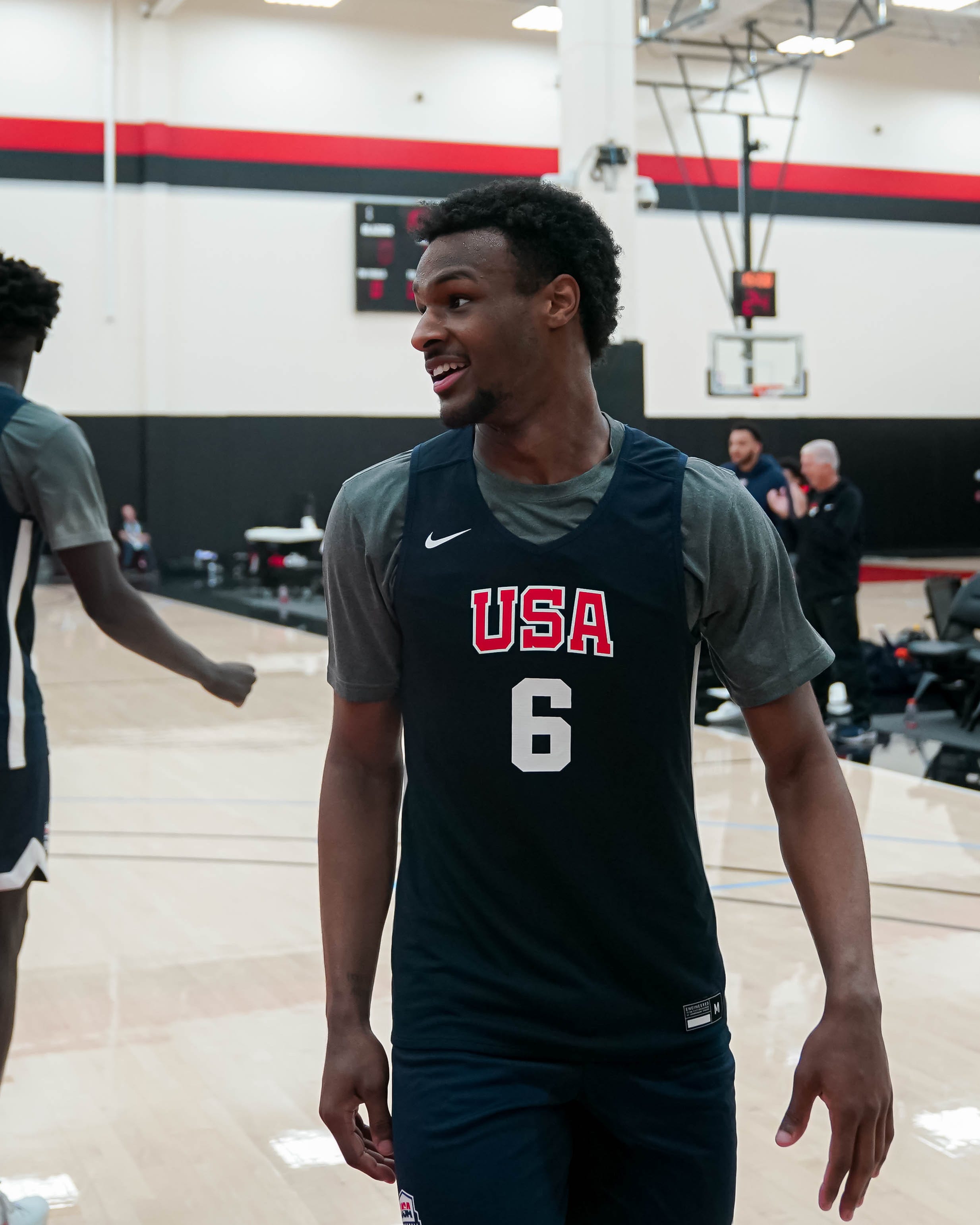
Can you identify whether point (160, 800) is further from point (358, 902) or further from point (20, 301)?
point (358, 902)

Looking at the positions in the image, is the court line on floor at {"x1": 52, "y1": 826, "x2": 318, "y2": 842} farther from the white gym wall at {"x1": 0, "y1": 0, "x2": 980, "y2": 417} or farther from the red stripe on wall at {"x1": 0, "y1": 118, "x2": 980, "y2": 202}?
the red stripe on wall at {"x1": 0, "y1": 118, "x2": 980, "y2": 202}

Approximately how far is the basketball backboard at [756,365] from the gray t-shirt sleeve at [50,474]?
13.5m

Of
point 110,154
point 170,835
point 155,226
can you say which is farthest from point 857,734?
point 110,154

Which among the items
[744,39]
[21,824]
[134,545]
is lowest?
[134,545]

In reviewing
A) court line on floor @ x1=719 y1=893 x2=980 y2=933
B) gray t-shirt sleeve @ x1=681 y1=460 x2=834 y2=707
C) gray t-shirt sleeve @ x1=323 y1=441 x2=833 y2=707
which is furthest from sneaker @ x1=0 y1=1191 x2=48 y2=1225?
court line on floor @ x1=719 y1=893 x2=980 y2=933

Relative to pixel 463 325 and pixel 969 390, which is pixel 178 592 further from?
pixel 463 325

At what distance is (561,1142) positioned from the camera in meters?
1.55

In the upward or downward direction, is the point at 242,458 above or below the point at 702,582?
above

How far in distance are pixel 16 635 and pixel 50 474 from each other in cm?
29

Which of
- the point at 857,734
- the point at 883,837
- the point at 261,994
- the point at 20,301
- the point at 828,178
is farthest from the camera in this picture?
the point at 828,178

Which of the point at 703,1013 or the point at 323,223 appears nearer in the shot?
the point at 703,1013

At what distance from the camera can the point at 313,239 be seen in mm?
17703

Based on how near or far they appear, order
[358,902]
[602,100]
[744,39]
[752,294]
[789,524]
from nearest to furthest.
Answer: [358,902] < [789,524] < [602,100] < [752,294] < [744,39]

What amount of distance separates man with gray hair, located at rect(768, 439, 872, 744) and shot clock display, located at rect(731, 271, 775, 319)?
29.4ft
